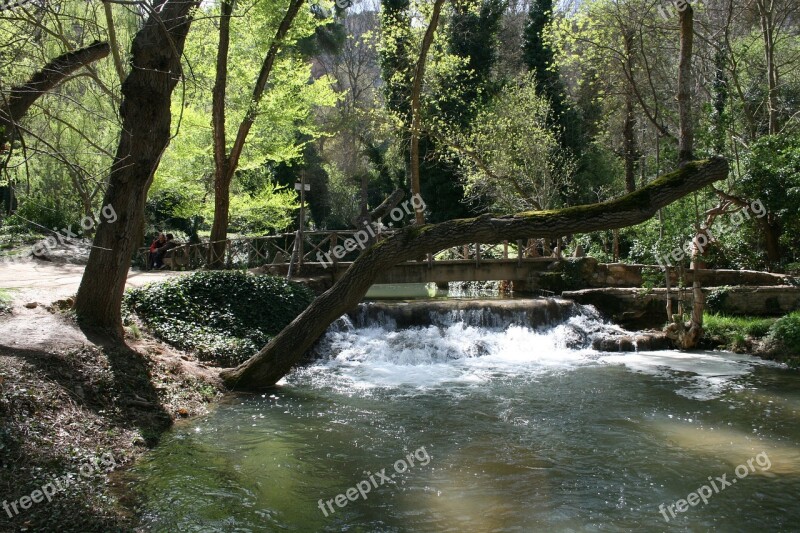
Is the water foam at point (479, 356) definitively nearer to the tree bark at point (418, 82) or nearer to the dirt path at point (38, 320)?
the dirt path at point (38, 320)

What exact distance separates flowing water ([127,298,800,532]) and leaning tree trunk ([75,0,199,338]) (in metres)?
2.32

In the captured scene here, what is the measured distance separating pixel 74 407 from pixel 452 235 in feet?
15.1

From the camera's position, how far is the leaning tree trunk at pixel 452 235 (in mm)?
6953

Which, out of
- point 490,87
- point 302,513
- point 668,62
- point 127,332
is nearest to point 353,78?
point 490,87

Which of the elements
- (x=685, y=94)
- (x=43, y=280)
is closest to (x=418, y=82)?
(x=685, y=94)

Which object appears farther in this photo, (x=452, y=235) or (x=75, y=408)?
(x=452, y=235)

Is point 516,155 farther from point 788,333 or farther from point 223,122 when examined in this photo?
point 788,333

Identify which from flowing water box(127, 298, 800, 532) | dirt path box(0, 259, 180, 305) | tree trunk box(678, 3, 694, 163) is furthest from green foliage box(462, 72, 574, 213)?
tree trunk box(678, 3, 694, 163)

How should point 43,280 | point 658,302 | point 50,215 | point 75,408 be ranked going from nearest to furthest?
point 75,408 < point 43,280 < point 658,302 < point 50,215

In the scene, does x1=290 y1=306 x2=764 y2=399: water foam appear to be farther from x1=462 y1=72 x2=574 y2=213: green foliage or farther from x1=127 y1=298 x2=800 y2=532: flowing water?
x1=462 y1=72 x2=574 y2=213: green foliage

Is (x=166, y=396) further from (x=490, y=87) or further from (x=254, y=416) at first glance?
(x=490, y=87)

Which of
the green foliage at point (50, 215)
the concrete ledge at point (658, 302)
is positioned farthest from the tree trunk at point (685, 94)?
the green foliage at point (50, 215)

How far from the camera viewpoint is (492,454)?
693 cm

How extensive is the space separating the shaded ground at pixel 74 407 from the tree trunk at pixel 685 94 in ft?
22.6
